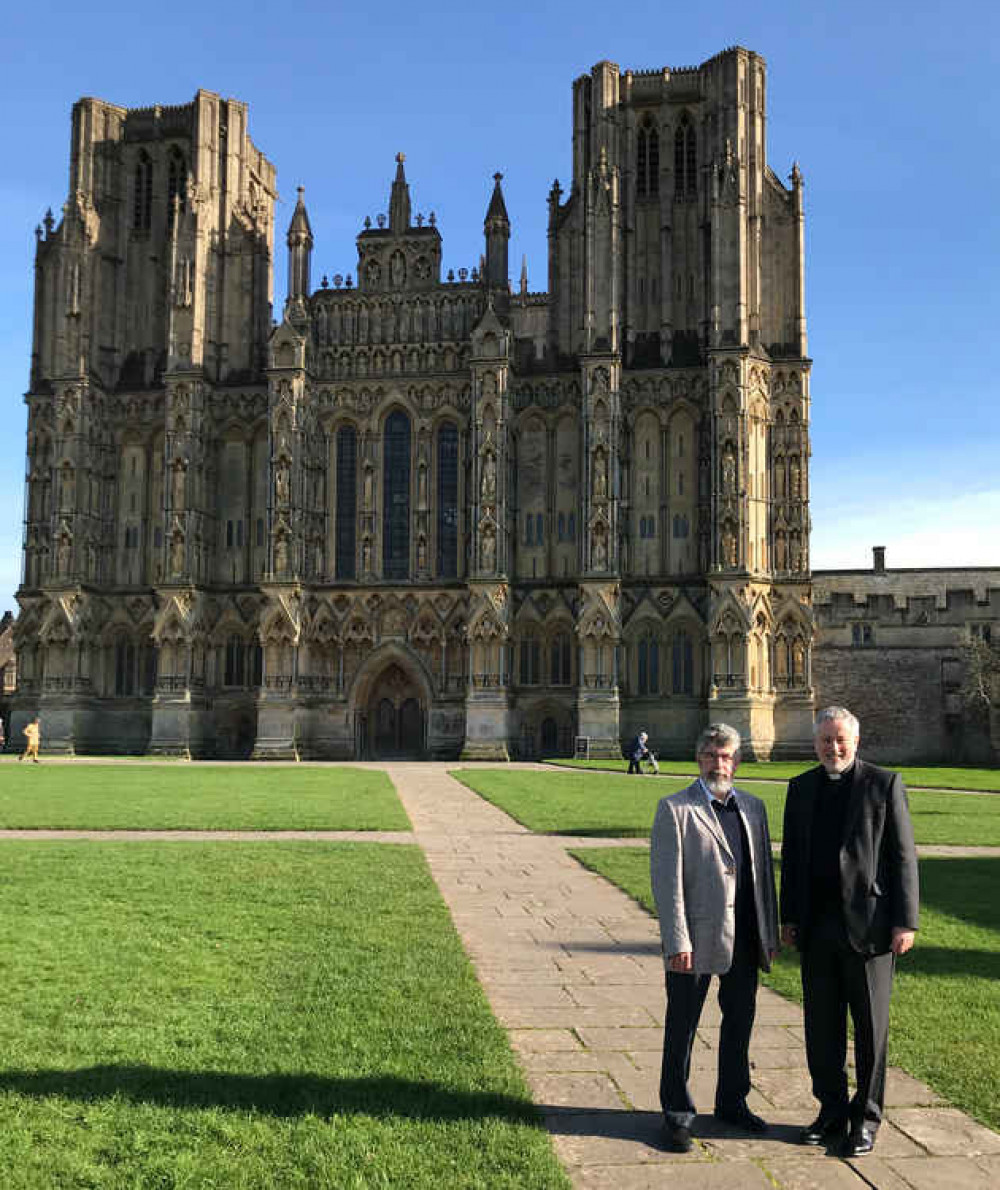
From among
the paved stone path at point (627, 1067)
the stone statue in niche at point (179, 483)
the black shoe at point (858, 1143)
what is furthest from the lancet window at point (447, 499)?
the black shoe at point (858, 1143)

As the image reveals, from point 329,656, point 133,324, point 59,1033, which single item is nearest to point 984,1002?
point 59,1033

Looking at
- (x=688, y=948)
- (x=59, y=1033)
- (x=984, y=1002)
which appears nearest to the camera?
(x=688, y=948)

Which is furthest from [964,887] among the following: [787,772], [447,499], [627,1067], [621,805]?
[447,499]

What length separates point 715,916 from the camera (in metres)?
5.98

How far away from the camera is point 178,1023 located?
7410 millimetres

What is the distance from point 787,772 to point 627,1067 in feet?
113

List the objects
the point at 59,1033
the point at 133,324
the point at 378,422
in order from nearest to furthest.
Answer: the point at 59,1033 < the point at 378,422 < the point at 133,324

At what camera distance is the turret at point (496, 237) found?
5219cm

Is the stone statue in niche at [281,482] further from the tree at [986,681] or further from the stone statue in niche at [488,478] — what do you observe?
the tree at [986,681]

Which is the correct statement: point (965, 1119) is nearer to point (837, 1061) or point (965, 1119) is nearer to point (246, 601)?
point (837, 1061)

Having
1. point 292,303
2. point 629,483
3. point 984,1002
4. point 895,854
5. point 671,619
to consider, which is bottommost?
point 984,1002

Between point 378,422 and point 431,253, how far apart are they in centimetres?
814

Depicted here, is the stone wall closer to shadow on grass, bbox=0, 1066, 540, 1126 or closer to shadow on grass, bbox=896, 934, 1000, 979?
shadow on grass, bbox=896, 934, 1000, 979

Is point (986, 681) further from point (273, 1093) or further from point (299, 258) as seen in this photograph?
point (273, 1093)
